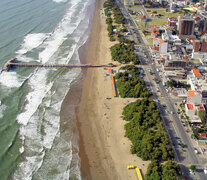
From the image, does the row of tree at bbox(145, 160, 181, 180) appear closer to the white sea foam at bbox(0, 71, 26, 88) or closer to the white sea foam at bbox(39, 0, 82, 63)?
the white sea foam at bbox(0, 71, 26, 88)

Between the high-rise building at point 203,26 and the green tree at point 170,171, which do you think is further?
the high-rise building at point 203,26

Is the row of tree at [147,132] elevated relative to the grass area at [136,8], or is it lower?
lower

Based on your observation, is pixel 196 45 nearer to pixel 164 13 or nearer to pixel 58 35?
pixel 164 13

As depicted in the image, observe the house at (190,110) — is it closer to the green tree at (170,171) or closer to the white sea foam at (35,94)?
the green tree at (170,171)

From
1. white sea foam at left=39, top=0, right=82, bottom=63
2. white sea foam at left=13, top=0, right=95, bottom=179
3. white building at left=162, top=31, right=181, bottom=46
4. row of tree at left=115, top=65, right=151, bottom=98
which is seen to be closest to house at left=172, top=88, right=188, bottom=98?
row of tree at left=115, top=65, right=151, bottom=98

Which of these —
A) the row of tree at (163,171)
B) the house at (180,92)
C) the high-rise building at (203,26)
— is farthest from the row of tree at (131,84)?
the high-rise building at (203,26)

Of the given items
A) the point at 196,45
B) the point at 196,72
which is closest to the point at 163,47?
the point at 196,45
